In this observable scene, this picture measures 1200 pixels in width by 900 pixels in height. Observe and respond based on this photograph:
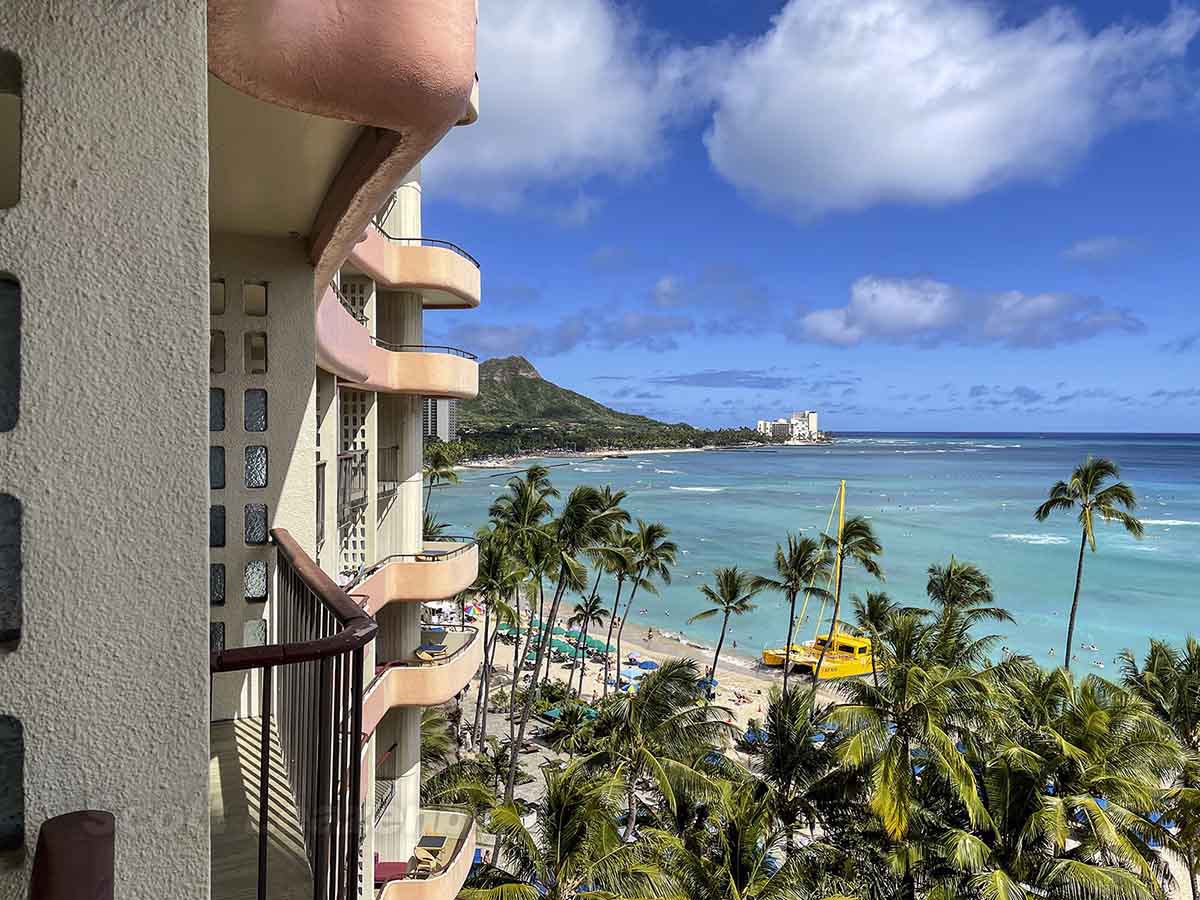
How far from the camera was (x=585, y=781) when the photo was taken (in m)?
15.9

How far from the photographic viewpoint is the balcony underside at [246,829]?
14.1 ft

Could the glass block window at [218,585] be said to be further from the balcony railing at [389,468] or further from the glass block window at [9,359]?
the balcony railing at [389,468]

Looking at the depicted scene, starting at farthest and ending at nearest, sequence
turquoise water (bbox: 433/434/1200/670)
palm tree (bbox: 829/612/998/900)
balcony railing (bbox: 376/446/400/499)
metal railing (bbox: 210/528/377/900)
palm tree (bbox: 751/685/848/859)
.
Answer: turquoise water (bbox: 433/434/1200/670) < palm tree (bbox: 751/685/848/859) < balcony railing (bbox: 376/446/400/499) < palm tree (bbox: 829/612/998/900) < metal railing (bbox: 210/528/377/900)

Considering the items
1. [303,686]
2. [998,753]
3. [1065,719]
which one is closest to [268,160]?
[303,686]

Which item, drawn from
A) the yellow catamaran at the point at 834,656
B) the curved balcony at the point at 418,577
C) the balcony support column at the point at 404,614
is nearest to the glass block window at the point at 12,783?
the curved balcony at the point at 418,577

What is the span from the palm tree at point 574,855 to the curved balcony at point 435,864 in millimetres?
386

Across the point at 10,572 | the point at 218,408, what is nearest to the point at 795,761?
the point at 218,408

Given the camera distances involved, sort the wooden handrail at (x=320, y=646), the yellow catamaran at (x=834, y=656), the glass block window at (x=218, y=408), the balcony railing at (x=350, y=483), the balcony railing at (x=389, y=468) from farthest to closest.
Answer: the yellow catamaran at (x=834, y=656), the balcony railing at (x=389, y=468), the balcony railing at (x=350, y=483), the glass block window at (x=218, y=408), the wooden handrail at (x=320, y=646)

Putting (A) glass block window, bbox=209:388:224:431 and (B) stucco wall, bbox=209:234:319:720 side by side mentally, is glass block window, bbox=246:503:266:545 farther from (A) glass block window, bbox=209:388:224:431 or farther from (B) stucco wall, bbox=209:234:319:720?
(A) glass block window, bbox=209:388:224:431

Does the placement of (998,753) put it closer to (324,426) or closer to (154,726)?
(324,426)

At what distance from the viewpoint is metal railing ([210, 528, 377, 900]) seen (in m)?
2.96

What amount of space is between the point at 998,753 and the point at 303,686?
645 inches

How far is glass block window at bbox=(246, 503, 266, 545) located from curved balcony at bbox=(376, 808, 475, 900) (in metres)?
7.16

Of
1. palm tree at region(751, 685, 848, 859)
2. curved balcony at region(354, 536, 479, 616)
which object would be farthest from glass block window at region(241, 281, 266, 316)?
palm tree at region(751, 685, 848, 859)
